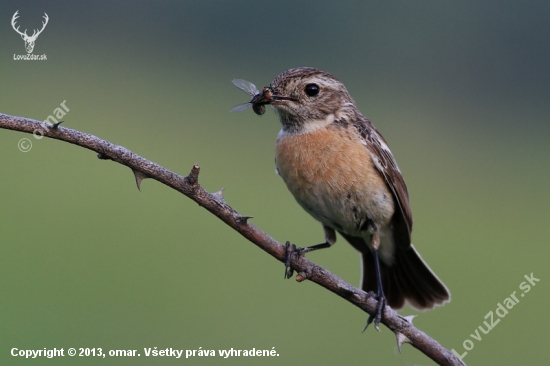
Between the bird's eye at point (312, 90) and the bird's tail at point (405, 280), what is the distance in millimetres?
1410

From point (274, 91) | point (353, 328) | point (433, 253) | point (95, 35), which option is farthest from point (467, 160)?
point (274, 91)

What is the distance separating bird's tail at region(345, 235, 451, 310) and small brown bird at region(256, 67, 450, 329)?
27 cm

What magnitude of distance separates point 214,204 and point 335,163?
2.04 metres

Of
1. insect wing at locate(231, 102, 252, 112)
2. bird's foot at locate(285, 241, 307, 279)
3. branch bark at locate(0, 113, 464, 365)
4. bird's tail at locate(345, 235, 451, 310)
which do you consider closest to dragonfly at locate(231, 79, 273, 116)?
insect wing at locate(231, 102, 252, 112)

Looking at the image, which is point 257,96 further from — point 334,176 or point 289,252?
point 289,252

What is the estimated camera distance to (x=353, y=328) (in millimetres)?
10789

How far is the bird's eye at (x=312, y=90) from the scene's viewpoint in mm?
6016

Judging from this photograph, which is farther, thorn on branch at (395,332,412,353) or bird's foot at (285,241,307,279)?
bird's foot at (285,241,307,279)

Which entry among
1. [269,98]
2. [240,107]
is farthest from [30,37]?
[240,107]

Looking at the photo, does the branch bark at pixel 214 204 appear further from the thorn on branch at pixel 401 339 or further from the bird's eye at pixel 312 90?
the bird's eye at pixel 312 90

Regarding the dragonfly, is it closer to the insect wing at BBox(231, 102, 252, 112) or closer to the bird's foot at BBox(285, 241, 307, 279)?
the insect wing at BBox(231, 102, 252, 112)

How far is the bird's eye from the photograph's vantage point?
6.02m

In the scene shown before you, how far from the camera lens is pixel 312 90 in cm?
606

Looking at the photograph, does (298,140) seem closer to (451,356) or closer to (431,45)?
(451,356)
